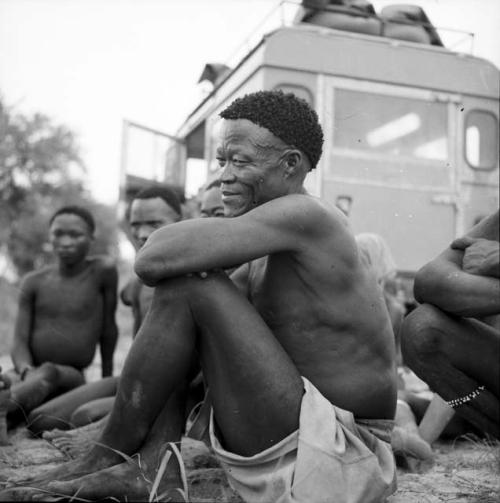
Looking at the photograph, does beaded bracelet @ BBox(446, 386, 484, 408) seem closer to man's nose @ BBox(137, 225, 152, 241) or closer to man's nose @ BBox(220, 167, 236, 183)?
man's nose @ BBox(220, 167, 236, 183)

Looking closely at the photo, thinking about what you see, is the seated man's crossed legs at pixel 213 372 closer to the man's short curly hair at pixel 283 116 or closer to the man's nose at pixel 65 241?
the man's short curly hair at pixel 283 116

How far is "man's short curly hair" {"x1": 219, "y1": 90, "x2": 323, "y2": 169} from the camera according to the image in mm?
2062

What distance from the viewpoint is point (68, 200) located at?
21.5 m

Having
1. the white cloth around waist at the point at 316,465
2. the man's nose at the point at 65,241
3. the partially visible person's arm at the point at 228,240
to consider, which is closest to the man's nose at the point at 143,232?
the man's nose at the point at 65,241

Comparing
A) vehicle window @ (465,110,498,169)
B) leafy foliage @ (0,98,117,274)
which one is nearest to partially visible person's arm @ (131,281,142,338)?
vehicle window @ (465,110,498,169)

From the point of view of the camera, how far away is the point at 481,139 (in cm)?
606

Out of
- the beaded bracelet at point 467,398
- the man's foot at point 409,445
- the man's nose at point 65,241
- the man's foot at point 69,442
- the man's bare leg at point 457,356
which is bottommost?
the man's foot at point 69,442

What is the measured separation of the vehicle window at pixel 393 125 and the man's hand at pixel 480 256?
A: 3.67 m

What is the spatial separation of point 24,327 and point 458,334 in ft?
9.55

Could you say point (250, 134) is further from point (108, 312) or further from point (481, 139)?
point (481, 139)

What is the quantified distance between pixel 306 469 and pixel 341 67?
4.36 m

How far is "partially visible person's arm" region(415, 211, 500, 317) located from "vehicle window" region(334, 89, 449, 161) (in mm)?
3638

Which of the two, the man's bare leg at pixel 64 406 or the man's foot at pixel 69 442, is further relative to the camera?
the man's bare leg at pixel 64 406

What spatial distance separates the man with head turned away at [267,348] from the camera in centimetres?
180
